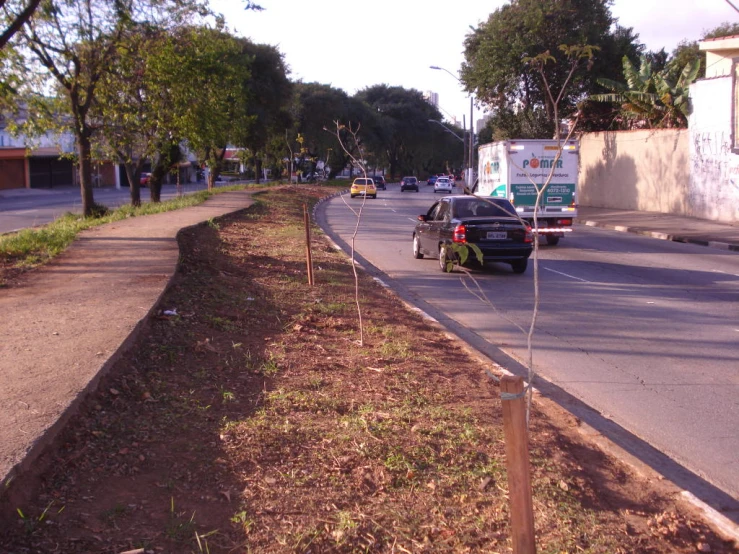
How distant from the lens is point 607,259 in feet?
56.4

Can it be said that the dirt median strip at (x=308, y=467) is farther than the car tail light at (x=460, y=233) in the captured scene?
No

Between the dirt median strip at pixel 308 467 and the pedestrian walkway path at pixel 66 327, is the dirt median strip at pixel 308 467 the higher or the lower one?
the lower one

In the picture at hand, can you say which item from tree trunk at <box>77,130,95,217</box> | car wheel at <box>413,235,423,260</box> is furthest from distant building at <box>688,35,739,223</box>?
tree trunk at <box>77,130,95,217</box>

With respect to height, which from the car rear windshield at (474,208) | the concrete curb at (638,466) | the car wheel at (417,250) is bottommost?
the concrete curb at (638,466)

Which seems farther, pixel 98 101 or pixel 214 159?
pixel 214 159

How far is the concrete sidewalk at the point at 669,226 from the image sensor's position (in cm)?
2120

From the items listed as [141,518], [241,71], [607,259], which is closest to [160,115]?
[241,71]

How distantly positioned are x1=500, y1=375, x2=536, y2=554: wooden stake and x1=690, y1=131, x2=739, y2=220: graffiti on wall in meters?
24.6

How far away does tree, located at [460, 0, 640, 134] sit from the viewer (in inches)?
1469

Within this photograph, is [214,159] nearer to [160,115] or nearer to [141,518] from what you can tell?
[160,115]

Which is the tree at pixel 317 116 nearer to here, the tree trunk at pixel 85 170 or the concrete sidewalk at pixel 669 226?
the concrete sidewalk at pixel 669 226

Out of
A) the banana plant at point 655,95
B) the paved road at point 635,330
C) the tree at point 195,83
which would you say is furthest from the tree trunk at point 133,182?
the banana plant at point 655,95

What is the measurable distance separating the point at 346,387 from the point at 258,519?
238 centimetres

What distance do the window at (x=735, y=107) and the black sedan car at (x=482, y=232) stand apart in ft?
38.9
